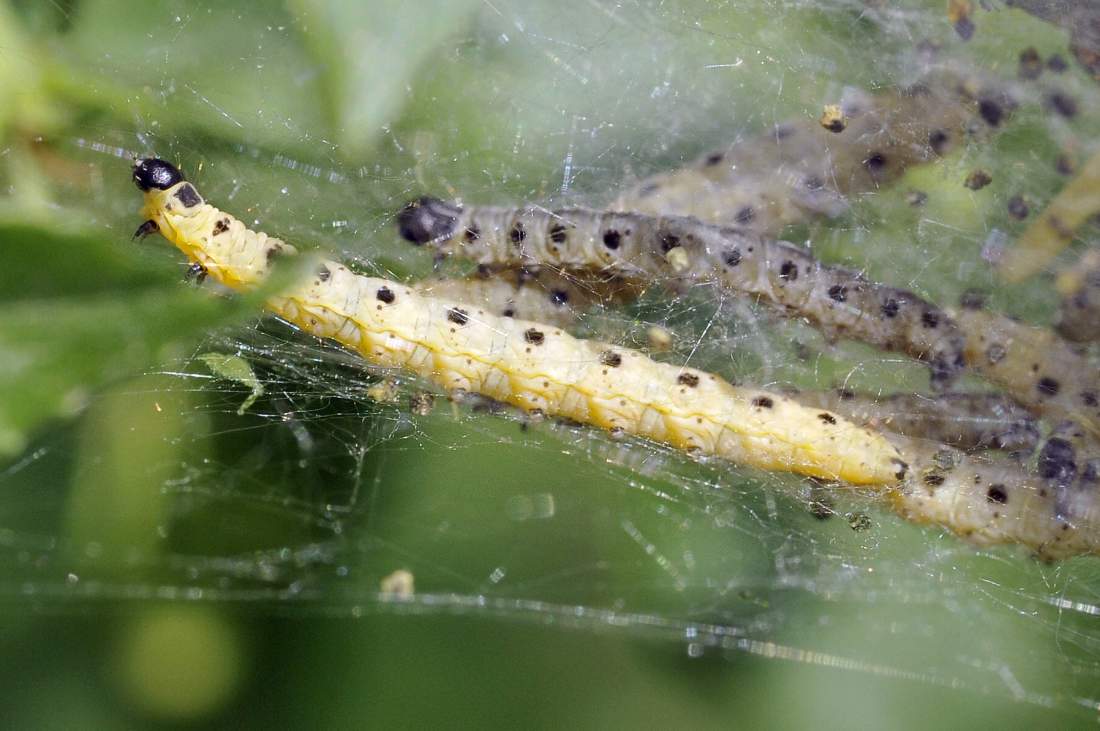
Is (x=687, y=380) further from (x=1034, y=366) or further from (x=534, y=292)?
(x=1034, y=366)

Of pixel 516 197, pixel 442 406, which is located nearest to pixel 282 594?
pixel 442 406

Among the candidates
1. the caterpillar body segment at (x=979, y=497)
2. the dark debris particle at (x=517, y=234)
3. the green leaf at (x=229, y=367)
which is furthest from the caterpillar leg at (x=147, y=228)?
the caterpillar body segment at (x=979, y=497)

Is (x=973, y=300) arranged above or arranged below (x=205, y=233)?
above

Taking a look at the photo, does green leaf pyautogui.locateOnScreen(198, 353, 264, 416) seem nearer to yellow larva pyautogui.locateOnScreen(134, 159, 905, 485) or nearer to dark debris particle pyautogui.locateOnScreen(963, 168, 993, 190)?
yellow larva pyautogui.locateOnScreen(134, 159, 905, 485)

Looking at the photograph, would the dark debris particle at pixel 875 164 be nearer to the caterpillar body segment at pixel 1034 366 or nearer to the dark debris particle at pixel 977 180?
the dark debris particle at pixel 977 180

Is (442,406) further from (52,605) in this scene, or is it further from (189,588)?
(52,605)

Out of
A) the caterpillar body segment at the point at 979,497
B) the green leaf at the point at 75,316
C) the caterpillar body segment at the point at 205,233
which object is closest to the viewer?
the green leaf at the point at 75,316

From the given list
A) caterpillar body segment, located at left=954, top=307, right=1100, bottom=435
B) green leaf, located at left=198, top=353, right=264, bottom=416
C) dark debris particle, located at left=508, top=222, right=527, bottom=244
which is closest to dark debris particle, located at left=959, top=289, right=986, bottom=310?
caterpillar body segment, located at left=954, top=307, right=1100, bottom=435

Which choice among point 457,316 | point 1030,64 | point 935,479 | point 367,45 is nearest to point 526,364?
point 457,316
